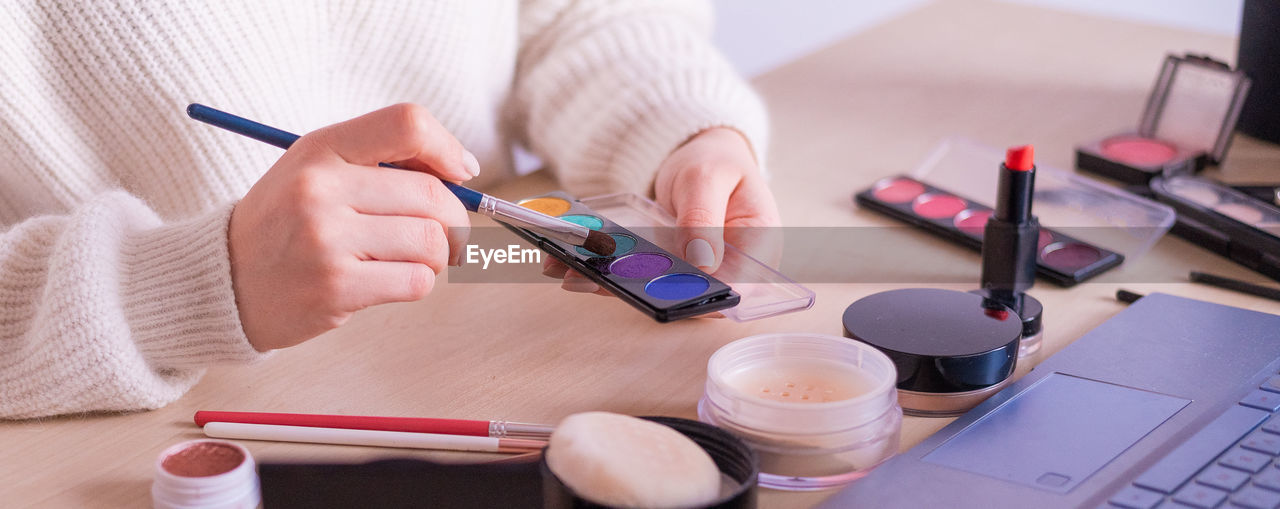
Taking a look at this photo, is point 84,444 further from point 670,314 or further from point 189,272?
point 670,314

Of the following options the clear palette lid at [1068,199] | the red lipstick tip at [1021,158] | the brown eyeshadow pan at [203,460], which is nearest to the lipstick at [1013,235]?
the red lipstick tip at [1021,158]

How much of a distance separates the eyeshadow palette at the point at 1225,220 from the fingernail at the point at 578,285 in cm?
40

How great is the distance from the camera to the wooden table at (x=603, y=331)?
0.54 meters

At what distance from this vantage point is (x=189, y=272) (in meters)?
0.58

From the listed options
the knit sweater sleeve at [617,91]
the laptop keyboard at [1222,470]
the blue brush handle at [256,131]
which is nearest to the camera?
the laptop keyboard at [1222,470]

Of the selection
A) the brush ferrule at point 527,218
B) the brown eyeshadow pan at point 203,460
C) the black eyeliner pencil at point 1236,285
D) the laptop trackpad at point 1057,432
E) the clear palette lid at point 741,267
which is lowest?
the laptop trackpad at point 1057,432

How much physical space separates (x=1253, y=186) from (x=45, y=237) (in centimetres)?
77

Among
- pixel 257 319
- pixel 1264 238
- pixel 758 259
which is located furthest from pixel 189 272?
pixel 1264 238

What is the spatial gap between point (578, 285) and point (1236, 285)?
398mm

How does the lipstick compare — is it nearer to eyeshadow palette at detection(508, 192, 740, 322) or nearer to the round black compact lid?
the round black compact lid

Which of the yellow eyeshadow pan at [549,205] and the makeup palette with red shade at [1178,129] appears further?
the makeup palette with red shade at [1178,129]

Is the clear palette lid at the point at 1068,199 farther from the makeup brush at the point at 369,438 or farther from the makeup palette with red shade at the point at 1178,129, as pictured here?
the makeup brush at the point at 369,438

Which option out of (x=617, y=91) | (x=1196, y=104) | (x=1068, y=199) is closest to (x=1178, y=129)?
(x=1196, y=104)

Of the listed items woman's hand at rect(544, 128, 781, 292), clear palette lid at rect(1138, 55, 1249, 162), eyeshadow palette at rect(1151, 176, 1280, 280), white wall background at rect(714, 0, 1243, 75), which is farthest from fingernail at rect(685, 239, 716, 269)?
white wall background at rect(714, 0, 1243, 75)
